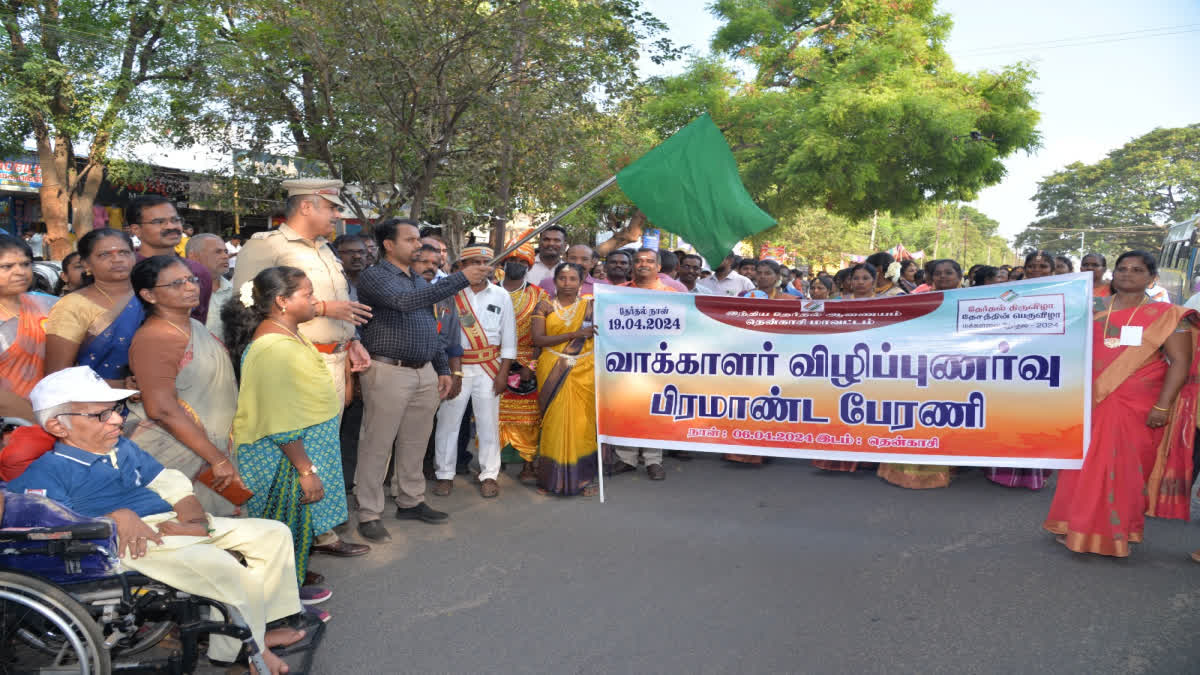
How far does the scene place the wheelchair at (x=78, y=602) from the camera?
2.62m

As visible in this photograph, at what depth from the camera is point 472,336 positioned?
5.84m

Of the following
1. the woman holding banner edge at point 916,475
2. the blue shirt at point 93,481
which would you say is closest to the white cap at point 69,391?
the blue shirt at point 93,481

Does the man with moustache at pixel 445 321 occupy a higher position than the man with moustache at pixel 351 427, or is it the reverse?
the man with moustache at pixel 445 321

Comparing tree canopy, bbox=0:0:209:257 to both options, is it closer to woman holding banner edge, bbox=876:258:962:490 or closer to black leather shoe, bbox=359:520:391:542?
black leather shoe, bbox=359:520:391:542

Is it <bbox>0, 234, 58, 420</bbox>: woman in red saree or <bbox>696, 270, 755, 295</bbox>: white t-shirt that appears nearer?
<bbox>0, 234, 58, 420</bbox>: woman in red saree

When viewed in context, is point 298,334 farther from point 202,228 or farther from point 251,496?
point 202,228

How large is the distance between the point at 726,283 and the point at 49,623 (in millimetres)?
6991

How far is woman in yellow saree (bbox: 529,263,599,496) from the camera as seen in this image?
5.81 meters

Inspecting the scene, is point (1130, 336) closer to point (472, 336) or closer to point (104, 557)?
point (472, 336)

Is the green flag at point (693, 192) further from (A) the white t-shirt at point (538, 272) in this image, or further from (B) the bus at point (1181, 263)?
(B) the bus at point (1181, 263)

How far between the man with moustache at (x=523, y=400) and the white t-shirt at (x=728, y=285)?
295cm

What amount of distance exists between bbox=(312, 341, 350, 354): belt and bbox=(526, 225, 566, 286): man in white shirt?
3054 millimetres

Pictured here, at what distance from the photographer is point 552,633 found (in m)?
3.62

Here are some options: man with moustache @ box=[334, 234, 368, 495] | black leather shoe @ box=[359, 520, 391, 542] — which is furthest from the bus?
black leather shoe @ box=[359, 520, 391, 542]
